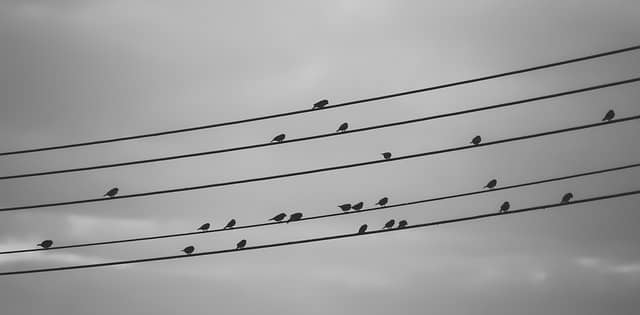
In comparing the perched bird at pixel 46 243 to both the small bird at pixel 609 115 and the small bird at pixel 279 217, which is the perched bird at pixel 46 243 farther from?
the small bird at pixel 609 115

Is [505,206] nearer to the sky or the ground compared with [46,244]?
nearer to the ground

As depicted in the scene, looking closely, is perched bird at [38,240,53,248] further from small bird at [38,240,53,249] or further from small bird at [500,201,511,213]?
small bird at [500,201,511,213]

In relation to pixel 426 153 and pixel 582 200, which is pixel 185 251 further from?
pixel 582 200

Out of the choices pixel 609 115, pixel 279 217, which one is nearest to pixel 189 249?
pixel 279 217

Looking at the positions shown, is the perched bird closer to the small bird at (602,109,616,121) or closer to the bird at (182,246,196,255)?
the bird at (182,246,196,255)

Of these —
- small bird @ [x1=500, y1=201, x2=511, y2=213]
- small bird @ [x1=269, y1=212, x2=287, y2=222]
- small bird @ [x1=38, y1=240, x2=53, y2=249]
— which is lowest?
small bird @ [x1=500, y1=201, x2=511, y2=213]

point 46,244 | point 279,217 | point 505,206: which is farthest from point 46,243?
point 505,206

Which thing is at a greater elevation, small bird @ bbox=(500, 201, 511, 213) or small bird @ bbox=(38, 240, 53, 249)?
small bird @ bbox=(38, 240, 53, 249)

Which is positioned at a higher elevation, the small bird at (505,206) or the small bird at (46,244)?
the small bird at (46,244)

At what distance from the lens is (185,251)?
2688cm

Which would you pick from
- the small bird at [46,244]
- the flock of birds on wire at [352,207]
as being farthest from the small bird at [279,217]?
the small bird at [46,244]

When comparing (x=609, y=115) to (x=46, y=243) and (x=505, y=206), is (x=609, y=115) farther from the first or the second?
(x=46, y=243)

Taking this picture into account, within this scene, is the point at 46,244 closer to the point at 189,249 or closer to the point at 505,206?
the point at 189,249

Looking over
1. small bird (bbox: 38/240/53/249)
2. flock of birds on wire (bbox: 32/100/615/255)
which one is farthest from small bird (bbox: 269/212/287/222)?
small bird (bbox: 38/240/53/249)
